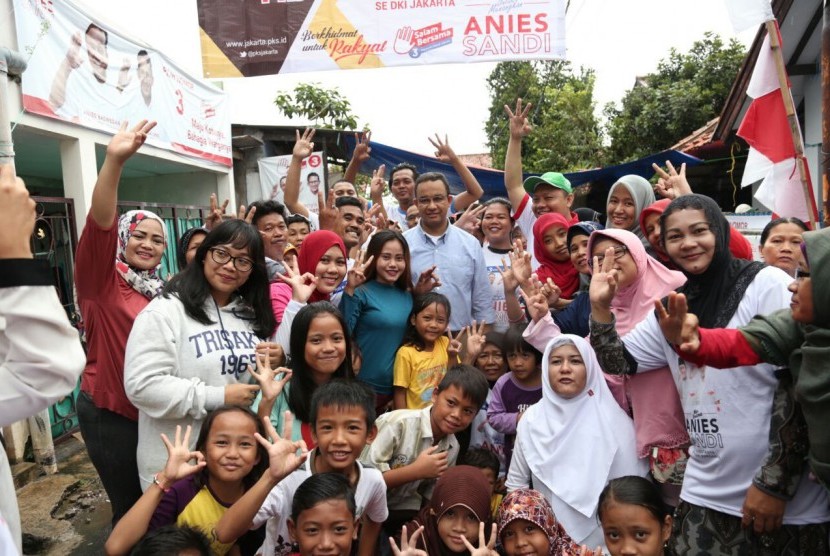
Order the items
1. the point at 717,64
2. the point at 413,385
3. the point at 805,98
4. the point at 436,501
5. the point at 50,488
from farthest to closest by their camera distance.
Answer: the point at 717,64, the point at 805,98, the point at 50,488, the point at 413,385, the point at 436,501

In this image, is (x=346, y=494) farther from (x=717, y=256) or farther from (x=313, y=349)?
(x=717, y=256)

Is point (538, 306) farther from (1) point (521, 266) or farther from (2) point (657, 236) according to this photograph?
(2) point (657, 236)

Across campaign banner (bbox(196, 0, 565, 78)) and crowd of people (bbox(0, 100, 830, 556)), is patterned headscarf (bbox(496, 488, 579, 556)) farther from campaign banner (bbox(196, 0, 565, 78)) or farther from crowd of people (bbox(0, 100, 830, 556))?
campaign banner (bbox(196, 0, 565, 78))

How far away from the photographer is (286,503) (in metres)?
2.21

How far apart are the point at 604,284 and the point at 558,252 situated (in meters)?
1.18

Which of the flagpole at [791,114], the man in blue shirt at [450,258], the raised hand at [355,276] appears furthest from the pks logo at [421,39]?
the raised hand at [355,276]

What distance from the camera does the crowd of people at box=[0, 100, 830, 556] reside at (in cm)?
190

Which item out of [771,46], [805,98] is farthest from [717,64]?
[771,46]

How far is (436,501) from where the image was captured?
2496 mm

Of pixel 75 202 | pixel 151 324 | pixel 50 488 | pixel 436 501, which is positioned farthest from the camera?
pixel 75 202

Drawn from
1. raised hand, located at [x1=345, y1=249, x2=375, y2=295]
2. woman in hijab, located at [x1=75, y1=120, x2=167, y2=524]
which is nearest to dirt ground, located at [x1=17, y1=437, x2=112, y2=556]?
woman in hijab, located at [x1=75, y1=120, x2=167, y2=524]

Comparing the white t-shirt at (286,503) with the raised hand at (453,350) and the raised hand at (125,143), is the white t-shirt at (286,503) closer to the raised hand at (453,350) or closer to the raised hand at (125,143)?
the raised hand at (453,350)

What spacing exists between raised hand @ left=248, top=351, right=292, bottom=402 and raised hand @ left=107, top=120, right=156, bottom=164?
89 cm

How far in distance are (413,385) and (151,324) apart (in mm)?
1353
